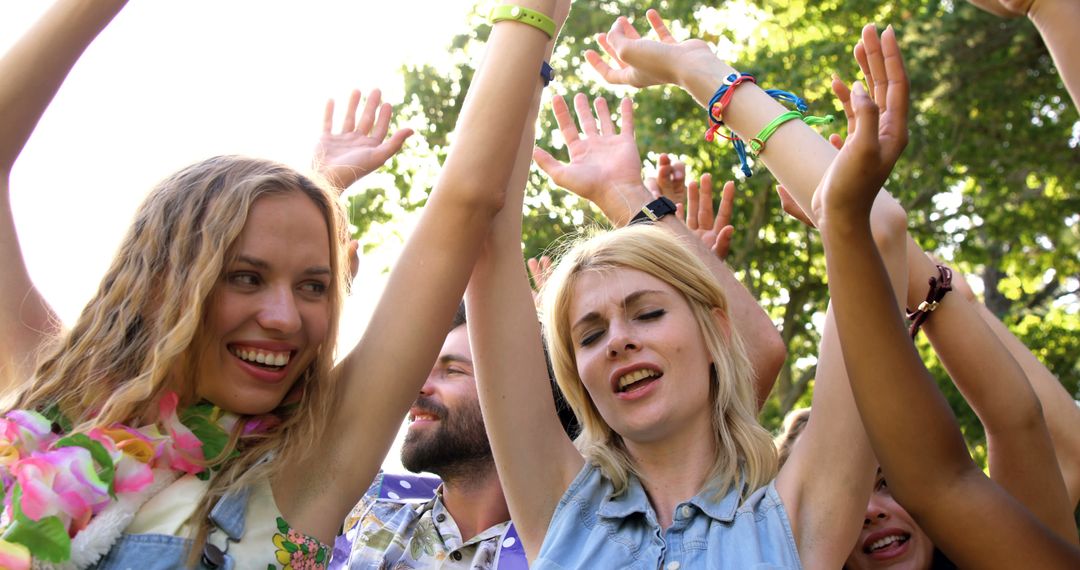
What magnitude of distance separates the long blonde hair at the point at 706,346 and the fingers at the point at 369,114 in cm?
79

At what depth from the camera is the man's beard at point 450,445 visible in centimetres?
321

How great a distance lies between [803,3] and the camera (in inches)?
469

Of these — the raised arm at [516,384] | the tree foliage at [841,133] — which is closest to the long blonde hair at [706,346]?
the raised arm at [516,384]

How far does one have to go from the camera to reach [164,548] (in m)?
1.90

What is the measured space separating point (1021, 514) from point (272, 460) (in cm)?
148

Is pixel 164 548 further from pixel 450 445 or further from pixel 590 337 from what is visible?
pixel 450 445

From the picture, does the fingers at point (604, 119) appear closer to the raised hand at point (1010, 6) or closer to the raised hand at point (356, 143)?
the raised hand at point (356, 143)

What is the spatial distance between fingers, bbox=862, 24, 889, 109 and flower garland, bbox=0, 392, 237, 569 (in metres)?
1.55

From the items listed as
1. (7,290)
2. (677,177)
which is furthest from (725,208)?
(7,290)

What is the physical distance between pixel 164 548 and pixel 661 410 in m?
1.10

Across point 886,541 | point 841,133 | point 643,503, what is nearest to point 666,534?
point 643,503

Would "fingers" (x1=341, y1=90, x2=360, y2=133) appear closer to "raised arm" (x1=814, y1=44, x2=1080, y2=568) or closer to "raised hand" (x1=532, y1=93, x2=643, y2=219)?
"raised hand" (x1=532, y1=93, x2=643, y2=219)

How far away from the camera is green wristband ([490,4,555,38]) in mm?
2271

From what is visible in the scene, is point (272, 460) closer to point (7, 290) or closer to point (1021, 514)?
point (7, 290)
